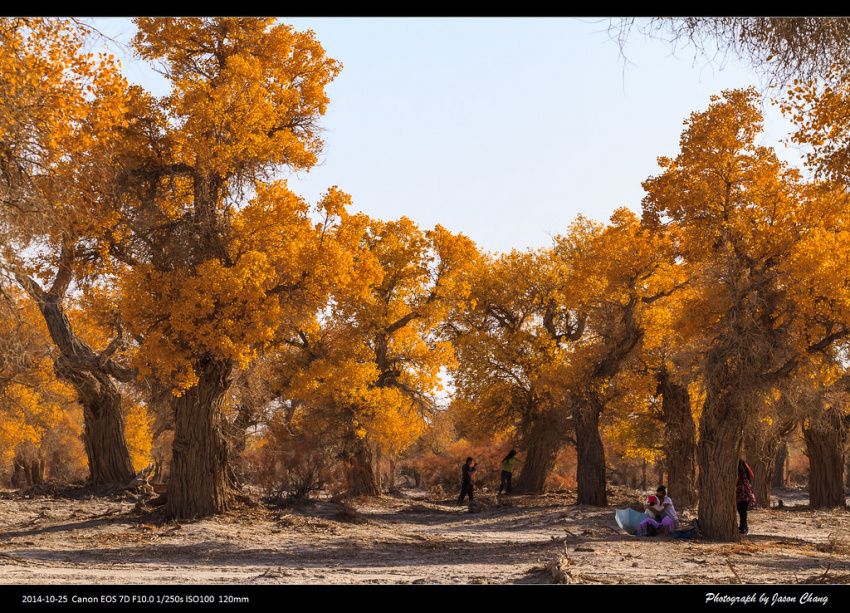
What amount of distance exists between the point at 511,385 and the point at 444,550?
45.6ft

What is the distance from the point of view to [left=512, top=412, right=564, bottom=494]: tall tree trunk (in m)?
26.5

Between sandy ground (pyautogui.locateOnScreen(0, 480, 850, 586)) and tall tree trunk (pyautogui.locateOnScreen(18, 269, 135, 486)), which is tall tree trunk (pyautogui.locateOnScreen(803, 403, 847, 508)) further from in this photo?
tall tree trunk (pyautogui.locateOnScreen(18, 269, 135, 486))

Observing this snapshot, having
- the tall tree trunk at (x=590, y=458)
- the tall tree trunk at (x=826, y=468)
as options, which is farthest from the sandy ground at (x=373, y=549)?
the tall tree trunk at (x=826, y=468)

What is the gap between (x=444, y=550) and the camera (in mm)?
12453

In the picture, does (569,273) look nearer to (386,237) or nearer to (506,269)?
(506,269)

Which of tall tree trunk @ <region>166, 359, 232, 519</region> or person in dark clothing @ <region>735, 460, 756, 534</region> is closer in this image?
person in dark clothing @ <region>735, 460, 756, 534</region>

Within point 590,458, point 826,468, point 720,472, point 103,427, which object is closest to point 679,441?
point 590,458

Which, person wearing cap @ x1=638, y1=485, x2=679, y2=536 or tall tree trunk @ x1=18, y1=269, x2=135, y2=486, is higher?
tall tree trunk @ x1=18, y1=269, x2=135, y2=486

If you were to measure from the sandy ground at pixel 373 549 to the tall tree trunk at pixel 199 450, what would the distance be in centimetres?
51

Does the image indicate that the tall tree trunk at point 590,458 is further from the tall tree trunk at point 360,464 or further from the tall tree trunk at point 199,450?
the tall tree trunk at point 199,450

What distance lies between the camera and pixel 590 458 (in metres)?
21.0

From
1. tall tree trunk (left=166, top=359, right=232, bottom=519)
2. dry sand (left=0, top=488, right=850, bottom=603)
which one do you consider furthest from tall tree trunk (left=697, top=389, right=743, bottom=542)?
tall tree trunk (left=166, top=359, right=232, bottom=519)

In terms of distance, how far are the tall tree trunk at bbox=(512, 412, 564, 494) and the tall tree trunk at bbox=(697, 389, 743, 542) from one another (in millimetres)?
13354

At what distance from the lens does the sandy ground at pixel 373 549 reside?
844 cm
